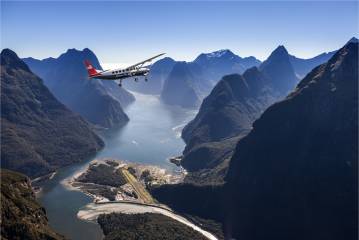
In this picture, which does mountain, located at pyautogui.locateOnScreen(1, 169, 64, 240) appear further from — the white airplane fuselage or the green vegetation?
the white airplane fuselage

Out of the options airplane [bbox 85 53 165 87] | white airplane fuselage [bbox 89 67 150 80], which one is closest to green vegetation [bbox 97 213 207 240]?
airplane [bbox 85 53 165 87]

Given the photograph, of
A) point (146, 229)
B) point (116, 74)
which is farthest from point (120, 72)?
point (146, 229)

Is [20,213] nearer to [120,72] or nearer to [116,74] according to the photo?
[116,74]

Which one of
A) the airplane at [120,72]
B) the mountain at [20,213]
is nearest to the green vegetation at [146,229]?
the mountain at [20,213]

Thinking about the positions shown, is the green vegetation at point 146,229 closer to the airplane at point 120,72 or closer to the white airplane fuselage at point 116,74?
the airplane at point 120,72

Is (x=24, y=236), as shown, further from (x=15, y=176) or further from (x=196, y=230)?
(x=196, y=230)

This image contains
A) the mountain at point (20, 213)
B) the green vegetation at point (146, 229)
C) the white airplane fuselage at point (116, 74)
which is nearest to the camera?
the mountain at point (20, 213)
